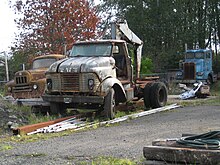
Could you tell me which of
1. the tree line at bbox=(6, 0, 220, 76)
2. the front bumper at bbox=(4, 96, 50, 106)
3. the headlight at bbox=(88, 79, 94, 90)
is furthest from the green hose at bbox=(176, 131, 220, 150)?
the tree line at bbox=(6, 0, 220, 76)

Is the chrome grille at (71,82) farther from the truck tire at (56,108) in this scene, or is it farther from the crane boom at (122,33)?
the crane boom at (122,33)

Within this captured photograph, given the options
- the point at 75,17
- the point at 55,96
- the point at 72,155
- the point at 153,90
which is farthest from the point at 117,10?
the point at 72,155

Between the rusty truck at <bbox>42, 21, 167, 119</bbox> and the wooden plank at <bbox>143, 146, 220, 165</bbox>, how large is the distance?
5.48 m

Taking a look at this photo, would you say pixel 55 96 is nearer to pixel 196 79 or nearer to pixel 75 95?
pixel 75 95

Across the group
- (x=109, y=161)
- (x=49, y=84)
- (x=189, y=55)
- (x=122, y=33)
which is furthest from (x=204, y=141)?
(x=189, y=55)

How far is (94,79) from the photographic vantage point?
10828 millimetres

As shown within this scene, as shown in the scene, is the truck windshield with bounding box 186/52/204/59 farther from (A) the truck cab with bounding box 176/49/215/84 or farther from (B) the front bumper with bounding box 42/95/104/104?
(B) the front bumper with bounding box 42/95/104/104

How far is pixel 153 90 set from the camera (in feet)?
45.3

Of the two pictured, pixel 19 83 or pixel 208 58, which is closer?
pixel 19 83

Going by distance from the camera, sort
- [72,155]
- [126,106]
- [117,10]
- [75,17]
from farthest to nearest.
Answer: [117,10]
[75,17]
[126,106]
[72,155]

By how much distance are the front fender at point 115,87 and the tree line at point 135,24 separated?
38.4 ft

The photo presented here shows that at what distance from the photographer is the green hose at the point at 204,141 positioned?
16.7 feet

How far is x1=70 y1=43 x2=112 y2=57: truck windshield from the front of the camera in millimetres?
12117

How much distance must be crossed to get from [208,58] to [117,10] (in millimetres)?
13169
